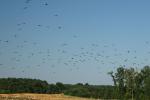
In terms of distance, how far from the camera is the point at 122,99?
91.4 m

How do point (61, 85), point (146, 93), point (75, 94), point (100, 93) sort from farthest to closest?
point (61, 85), point (75, 94), point (100, 93), point (146, 93)

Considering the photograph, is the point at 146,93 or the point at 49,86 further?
the point at 49,86

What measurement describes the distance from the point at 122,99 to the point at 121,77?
6.14 m

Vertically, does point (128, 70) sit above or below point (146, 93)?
above

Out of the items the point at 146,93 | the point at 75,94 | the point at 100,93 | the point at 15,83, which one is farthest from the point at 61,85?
the point at 146,93

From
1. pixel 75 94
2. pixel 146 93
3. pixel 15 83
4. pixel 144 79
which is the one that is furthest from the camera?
pixel 15 83

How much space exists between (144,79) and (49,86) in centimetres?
4533

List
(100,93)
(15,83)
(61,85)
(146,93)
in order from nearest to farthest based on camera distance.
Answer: (146,93) < (100,93) < (15,83) < (61,85)

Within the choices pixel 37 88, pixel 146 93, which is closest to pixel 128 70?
pixel 146 93

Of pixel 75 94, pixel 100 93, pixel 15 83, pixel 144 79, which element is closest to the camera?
pixel 144 79

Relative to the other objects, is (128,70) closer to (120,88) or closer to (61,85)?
(120,88)

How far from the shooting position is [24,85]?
12988 centimetres

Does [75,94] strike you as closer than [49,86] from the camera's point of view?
Yes

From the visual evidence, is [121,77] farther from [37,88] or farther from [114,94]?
[37,88]
